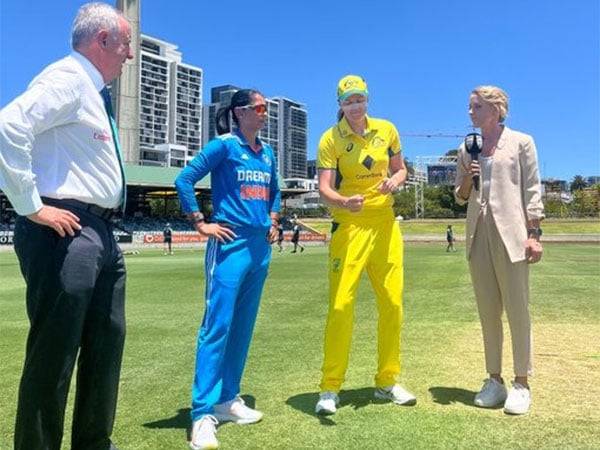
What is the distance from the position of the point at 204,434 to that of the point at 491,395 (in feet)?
7.23

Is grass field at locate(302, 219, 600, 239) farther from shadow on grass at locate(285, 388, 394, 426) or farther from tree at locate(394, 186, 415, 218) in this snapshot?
shadow on grass at locate(285, 388, 394, 426)

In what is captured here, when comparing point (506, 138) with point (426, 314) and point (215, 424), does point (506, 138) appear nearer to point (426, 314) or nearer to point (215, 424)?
point (215, 424)

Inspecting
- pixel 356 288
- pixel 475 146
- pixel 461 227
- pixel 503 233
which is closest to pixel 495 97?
pixel 475 146

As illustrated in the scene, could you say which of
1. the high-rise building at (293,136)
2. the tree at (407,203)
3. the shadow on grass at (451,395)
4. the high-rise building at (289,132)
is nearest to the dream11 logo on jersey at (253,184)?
the shadow on grass at (451,395)

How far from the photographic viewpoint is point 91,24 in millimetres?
3008

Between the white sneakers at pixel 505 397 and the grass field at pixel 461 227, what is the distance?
55.3 meters

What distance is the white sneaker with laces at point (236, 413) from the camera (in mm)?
4012

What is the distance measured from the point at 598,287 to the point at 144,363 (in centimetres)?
1073

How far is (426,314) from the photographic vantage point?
9078mm

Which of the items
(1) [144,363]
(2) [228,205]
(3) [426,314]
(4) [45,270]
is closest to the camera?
(4) [45,270]

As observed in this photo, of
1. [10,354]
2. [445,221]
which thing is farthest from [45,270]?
[445,221]

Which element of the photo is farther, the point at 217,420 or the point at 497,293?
the point at 497,293

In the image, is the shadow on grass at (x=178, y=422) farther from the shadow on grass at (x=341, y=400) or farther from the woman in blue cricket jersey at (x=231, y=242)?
the shadow on grass at (x=341, y=400)

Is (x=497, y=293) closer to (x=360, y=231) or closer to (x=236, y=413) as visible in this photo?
(x=360, y=231)
